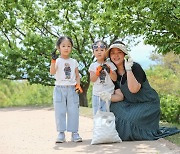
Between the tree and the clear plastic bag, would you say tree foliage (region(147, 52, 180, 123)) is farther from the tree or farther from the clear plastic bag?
the clear plastic bag

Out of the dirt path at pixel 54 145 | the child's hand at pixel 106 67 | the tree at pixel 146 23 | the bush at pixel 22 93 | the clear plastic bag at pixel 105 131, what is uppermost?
the tree at pixel 146 23

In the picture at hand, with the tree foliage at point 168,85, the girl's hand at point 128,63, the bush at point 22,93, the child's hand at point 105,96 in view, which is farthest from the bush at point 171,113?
the bush at point 22,93

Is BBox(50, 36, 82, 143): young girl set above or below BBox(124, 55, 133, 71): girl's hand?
below

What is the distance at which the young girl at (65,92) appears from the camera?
6004 mm

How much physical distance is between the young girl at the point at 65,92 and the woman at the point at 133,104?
1.65 feet

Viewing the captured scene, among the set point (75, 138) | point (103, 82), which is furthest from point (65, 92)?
point (75, 138)

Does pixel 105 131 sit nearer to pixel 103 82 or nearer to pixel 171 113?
pixel 103 82

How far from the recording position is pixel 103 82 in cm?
595

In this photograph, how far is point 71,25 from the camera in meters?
15.0

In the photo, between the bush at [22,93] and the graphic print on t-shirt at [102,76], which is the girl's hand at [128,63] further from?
the bush at [22,93]

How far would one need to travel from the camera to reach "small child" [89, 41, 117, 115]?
19.3 ft

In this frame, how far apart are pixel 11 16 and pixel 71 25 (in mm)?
2341

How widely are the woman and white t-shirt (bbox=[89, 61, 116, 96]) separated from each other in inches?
3.6

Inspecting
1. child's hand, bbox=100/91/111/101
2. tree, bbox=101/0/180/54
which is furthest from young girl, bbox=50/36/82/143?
tree, bbox=101/0/180/54
